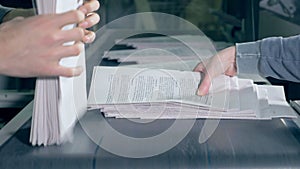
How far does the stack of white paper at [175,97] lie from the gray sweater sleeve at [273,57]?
0.13 feet

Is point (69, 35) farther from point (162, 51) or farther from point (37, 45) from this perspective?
point (162, 51)

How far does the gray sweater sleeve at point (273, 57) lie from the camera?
69 centimetres

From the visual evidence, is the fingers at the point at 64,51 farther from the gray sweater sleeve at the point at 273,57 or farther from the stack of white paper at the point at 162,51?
the stack of white paper at the point at 162,51

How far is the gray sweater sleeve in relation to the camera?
27.3 inches

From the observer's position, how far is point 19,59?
43cm

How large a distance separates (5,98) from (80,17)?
504 mm

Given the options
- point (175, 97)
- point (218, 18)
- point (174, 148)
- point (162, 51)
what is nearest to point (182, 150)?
point (174, 148)

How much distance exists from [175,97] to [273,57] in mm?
188

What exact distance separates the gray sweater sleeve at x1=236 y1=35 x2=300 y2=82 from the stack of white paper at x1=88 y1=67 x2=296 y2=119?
4 centimetres

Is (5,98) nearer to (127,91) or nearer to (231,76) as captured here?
(127,91)

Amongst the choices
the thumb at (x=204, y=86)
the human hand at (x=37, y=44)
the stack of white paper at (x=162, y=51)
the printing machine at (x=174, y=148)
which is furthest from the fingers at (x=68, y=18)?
the stack of white paper at (x=162, y=51)

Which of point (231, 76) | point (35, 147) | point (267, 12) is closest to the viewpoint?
point (35, 147)

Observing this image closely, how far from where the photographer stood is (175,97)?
0.67m

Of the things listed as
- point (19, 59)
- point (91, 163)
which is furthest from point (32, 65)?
point (91, 163)
